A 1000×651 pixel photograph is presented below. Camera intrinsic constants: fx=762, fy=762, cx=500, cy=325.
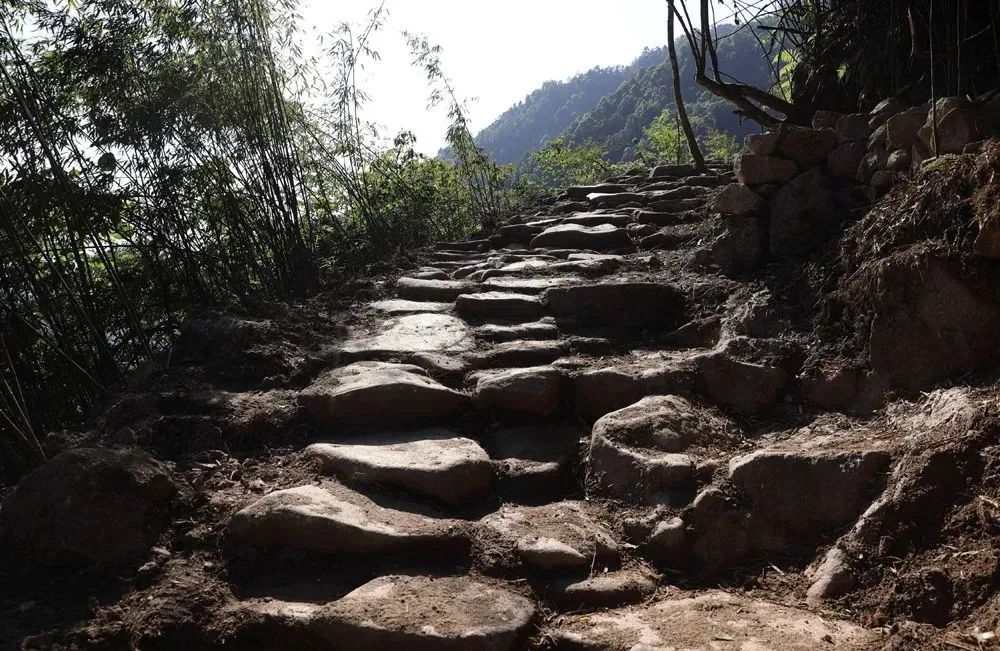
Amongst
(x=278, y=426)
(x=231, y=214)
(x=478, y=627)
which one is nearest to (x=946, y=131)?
(x=478, y=627)

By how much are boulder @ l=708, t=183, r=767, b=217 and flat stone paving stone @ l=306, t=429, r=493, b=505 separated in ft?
5.26

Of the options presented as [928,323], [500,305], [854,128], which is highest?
[854,128]

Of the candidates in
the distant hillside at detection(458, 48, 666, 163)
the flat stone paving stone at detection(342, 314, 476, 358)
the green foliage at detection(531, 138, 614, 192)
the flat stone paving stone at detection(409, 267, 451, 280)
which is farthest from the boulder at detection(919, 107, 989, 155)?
the distant hillside at detection(458, 48, 666, 163)

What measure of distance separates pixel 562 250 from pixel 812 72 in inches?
61.4

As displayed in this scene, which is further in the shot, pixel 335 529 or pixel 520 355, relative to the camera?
pixel 520 355

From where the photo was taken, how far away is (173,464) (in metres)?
2.24

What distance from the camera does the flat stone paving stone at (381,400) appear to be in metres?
2.56

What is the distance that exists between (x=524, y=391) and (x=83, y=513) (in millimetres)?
1316

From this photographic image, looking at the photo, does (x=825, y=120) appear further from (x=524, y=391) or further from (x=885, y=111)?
(x=524, y=391)

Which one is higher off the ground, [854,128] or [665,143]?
[665,143]

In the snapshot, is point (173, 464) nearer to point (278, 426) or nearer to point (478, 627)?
point (278, 426)

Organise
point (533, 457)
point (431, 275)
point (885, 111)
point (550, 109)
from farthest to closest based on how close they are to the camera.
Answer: point (550, 109)
point (431, 275)
point (885, 111)
point (533, 457)

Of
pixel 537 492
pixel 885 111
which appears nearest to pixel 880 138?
pixel 885 111

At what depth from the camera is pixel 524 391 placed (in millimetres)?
2541
